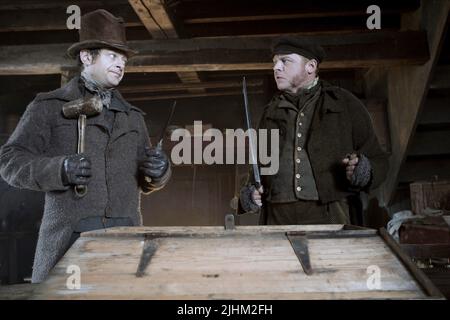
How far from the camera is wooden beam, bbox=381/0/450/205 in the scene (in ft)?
12.9

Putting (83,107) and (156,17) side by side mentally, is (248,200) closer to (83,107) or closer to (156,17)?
(83,107)

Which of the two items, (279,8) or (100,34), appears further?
(279,8)

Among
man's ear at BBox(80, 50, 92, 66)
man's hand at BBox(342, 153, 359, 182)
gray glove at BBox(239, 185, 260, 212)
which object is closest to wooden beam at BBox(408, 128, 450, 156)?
man's hand at BBox(342, 153, 359, 182)

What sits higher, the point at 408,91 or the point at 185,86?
the point at 185,86

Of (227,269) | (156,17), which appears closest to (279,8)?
(156,17)

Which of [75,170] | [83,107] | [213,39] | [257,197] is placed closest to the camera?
[75,170]

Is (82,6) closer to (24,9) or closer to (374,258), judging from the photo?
(24,9)

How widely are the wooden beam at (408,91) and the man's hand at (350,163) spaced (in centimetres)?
186

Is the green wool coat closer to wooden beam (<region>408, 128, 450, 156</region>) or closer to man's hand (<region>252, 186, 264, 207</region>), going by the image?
man's hand (<region>252, 186, 264, 207</region>)

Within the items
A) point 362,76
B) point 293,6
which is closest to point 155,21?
point 293,6

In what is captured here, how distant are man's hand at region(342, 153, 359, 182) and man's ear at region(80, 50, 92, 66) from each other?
5.33 feet

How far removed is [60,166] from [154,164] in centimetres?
54

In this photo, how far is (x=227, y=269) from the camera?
161 centimetres
